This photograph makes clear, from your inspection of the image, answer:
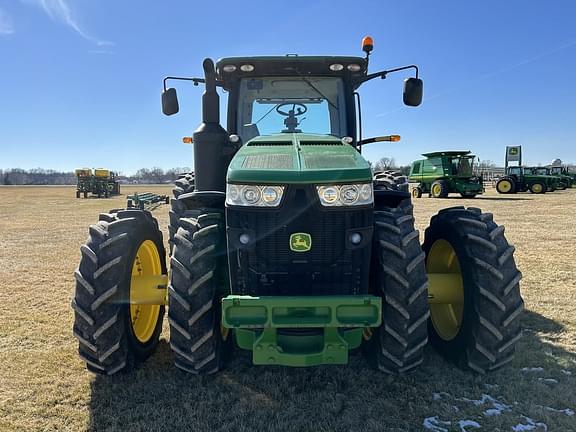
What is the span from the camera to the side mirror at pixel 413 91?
420cm

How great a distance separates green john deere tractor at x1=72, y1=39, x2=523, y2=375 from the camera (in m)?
2.76

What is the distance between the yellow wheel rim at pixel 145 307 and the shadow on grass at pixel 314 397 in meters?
0.33

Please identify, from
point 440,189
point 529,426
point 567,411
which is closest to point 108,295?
point 529,426

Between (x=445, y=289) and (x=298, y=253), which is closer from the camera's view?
(x=298, y=253)

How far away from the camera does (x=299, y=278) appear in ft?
9.68

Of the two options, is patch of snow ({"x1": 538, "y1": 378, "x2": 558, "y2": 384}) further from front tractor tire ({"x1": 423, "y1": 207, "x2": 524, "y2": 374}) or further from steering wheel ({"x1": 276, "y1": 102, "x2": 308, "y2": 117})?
steering wheel ({"x1": 276, "y1": 102, "x2": 308, "y2": 117})

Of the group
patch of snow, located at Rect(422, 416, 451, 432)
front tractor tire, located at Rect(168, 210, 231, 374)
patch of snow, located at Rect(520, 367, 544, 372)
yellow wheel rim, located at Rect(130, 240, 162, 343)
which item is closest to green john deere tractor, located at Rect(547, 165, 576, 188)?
patch of snow, located at Rect(520, 367, 544, 372)

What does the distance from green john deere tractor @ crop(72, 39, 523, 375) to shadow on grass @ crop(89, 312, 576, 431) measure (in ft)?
0.63

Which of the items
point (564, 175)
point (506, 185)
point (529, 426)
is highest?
point (564, 175)

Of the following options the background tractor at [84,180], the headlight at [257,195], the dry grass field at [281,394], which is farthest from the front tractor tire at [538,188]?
the background tractor at [84,180]

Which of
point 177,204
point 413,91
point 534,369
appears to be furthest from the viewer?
point 177,204

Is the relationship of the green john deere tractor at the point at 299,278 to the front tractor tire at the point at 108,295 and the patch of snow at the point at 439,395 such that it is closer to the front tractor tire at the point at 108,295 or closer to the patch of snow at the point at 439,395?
the front tractor tire at the point at 108,295

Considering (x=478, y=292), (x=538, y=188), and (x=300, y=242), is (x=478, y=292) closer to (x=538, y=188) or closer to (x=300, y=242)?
(x=300, y=242)

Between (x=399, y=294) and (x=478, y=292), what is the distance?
2.34ft
